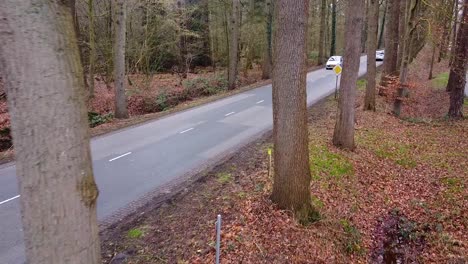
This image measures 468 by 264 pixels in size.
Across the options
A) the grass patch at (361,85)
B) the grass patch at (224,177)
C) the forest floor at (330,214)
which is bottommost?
the forest floor at (330,214)

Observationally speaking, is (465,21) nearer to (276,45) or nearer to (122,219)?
(276,45)

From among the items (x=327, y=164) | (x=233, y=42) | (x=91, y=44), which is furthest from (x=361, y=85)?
(x=91, y=44)

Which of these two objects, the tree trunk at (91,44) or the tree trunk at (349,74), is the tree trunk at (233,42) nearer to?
the tree trunk at (91,44)

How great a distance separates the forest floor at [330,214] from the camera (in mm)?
5512

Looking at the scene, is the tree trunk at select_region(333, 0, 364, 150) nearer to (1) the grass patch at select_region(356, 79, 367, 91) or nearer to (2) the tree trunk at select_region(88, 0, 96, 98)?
(1) the grass patch at select_region(356, 79, 367, 91)

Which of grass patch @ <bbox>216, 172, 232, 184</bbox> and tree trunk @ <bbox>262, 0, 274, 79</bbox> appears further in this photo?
tree trunk @ <bbox>262, 0, 274, 79</bbox>

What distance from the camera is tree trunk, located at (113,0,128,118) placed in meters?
14.7

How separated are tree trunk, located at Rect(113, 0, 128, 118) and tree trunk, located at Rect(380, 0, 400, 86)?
42.4 feet

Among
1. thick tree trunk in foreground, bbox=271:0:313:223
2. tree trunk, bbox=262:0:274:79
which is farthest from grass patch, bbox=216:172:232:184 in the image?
tree trunk, bbox=262:0:274:79

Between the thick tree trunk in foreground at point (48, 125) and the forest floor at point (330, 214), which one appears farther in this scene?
the forest floor at point (330, 214)

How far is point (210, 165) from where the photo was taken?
9.20 m

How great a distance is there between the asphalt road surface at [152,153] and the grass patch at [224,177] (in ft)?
3.33

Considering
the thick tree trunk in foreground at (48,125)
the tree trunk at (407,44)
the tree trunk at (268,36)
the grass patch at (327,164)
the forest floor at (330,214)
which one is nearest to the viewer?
the thick tree trunk in foreground at (48,125)

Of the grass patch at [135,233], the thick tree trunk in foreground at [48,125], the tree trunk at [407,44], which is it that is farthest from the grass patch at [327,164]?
the tree trunk at [407,44]
